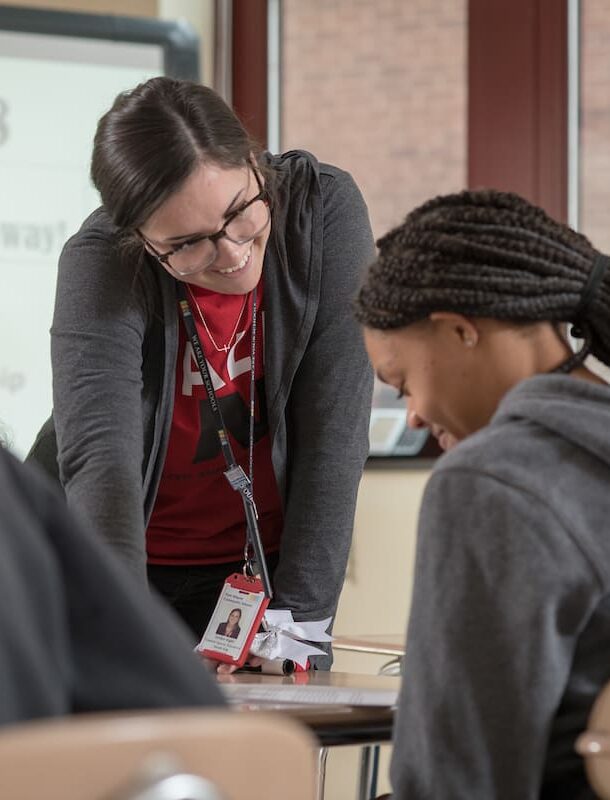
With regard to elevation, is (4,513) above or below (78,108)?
below

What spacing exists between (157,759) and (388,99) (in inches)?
128

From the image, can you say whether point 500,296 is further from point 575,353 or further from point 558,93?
point 558,93

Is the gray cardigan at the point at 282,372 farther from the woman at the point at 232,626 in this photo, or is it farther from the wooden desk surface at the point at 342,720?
the wooden desk surface at the point at 342,720

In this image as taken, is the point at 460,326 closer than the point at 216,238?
Yes

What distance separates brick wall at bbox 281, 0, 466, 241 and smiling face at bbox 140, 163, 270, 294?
6.02 feet

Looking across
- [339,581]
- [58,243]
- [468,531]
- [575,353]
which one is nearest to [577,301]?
[575,353]

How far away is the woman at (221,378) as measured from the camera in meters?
1.87

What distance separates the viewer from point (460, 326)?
1.35 m

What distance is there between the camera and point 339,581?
1.99 meters

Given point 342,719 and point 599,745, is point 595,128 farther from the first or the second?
point 599,745

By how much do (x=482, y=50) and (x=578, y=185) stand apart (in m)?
0.48

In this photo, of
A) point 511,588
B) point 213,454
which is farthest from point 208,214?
point 511,588

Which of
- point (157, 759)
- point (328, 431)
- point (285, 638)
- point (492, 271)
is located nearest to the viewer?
point (157, 759)

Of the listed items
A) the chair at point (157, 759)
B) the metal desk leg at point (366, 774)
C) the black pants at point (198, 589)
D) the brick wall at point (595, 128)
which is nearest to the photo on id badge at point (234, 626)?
the black pants at point (198, 589)
